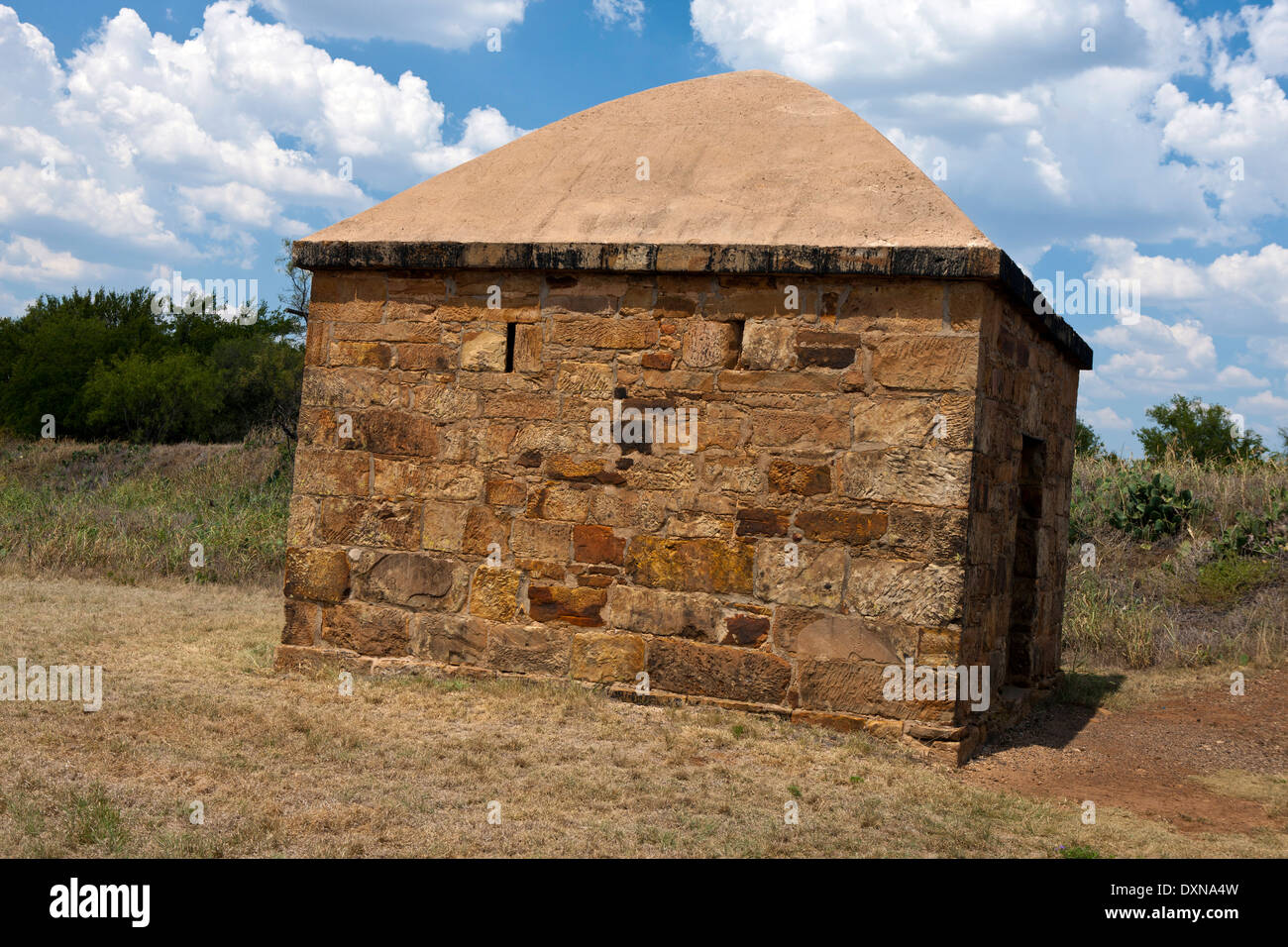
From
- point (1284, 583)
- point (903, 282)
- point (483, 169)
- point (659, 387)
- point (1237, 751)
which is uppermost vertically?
point (483, 169)

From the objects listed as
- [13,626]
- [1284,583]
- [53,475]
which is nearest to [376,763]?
[13,626]

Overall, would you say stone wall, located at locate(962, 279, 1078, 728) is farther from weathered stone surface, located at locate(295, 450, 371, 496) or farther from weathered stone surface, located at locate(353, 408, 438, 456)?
weathered stone surface, located at locate(295, 450, 371, 496)

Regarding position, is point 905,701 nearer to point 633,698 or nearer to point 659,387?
point 633,698

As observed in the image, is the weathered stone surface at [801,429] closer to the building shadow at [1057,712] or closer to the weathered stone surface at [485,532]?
the weathered stone surface at [485,532]

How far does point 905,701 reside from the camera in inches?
222

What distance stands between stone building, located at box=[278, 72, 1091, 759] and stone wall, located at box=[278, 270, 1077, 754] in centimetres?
1

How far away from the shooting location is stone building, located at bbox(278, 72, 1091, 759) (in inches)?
223

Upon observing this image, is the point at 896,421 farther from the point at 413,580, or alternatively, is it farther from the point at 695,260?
the point at 413,580

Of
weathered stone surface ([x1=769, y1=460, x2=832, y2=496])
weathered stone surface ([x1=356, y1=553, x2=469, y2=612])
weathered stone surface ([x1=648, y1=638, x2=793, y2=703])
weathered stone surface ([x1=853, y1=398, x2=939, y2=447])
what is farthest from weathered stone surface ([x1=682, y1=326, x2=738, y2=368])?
weathered stone surface ([x1=356, y1=553, x2=469, y2=612])

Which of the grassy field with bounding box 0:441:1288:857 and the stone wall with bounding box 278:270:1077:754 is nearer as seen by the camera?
the grassy field with bounding box 0:441:1288:857

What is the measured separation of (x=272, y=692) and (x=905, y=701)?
350 centimetres

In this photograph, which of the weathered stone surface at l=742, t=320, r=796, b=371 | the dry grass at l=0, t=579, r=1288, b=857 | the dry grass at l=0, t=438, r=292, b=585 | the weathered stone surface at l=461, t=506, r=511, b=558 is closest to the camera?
the dry grass at l=0, t=579, r=1288, b=857

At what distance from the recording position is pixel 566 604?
6215mm

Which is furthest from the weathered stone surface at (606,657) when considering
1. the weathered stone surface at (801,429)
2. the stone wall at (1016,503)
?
the stone wall at (1016,503)
